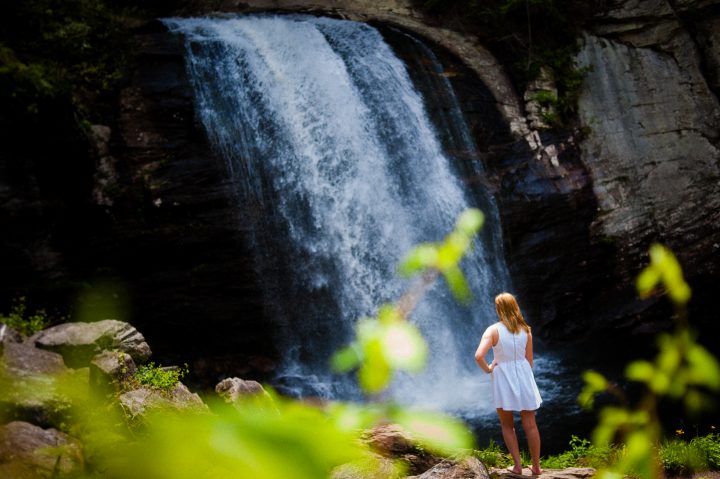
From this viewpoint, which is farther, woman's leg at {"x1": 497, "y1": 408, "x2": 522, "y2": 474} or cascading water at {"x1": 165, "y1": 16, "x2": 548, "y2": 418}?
cascading water at {"x1": 165, "y1": 16, "x2": 548, "y2": 418}

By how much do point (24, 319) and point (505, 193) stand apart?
31.8 ft

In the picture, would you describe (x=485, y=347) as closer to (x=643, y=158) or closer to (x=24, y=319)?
(x=24, y=319)

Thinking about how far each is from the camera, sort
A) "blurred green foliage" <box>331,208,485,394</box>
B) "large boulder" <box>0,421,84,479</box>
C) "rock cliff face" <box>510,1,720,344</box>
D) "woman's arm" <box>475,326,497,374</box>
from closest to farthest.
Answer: "blurred green foliage" <box>331,208,485,394</box> < "large boulder" <box>0,421,84,479</box> < "woman's arm" <box>475,326,497,374</box> < "rock cliff face" <box>510,1,720,344</box>

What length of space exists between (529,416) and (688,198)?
10.6 m

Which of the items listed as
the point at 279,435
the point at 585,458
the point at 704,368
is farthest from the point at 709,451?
the point at 279,435

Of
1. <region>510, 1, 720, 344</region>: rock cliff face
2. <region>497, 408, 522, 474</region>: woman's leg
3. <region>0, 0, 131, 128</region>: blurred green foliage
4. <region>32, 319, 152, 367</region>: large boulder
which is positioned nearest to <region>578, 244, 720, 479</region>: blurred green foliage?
<region>497, 408, 522, 474</region>: woman's leg

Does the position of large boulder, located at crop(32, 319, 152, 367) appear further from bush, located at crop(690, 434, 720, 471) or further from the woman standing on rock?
bush, located at crop(690, 434, 720, 471)

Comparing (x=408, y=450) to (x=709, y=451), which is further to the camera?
(x=709, y=451)

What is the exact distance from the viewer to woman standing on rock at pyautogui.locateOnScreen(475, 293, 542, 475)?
4.75 meters

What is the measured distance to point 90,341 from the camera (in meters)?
5.90

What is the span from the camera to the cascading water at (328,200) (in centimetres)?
1049

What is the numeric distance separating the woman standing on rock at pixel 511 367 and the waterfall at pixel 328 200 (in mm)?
4835

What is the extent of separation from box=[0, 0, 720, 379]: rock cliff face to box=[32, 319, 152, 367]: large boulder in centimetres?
348

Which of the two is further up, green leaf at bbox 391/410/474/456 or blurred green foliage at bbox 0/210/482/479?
blurred green foliage at bbox 0/210/482/479
